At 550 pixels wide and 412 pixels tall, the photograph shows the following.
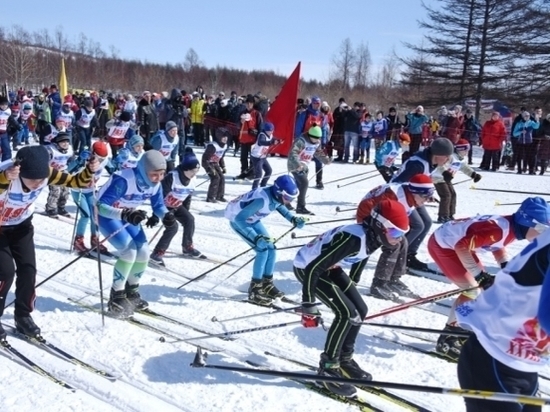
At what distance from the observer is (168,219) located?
6.42 m

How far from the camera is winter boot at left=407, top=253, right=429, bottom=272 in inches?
291

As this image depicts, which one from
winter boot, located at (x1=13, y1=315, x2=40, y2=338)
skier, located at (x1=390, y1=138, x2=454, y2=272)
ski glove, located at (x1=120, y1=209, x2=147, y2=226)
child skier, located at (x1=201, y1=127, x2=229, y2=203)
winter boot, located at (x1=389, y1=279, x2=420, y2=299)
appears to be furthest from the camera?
child skier, located at (x1=201, y1=127, x2=229, y2=203)

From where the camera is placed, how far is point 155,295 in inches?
241

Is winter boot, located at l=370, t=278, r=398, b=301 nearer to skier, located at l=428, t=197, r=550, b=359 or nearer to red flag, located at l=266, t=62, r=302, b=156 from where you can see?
skier, located at l=428, t=197, r=550, b=359

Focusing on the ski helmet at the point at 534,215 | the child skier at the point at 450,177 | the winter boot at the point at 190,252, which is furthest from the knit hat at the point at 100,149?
the ski helmet at the point at 534,215

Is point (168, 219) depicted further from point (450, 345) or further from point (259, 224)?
point (450, 345)

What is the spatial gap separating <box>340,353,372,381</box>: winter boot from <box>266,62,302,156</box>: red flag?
10396 mm

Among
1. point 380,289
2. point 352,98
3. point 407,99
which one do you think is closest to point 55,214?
point 380,289

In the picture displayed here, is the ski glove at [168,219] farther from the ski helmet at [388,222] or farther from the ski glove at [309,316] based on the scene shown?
the ski helmet at [388,222]

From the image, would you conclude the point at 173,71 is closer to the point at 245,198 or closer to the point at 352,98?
the point at 352,98

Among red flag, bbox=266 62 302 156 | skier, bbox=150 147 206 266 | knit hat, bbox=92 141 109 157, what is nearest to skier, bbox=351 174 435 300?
skier, bbox=150 147 206 266

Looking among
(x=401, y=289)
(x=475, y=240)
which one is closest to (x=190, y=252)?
(x=401, y=289)

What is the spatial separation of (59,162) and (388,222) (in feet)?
21.3

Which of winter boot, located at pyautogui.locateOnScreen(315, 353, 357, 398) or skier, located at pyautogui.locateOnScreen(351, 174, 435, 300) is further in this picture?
skier, located at pyautogui.locateOnScreen(351, 174, 435, 300)
